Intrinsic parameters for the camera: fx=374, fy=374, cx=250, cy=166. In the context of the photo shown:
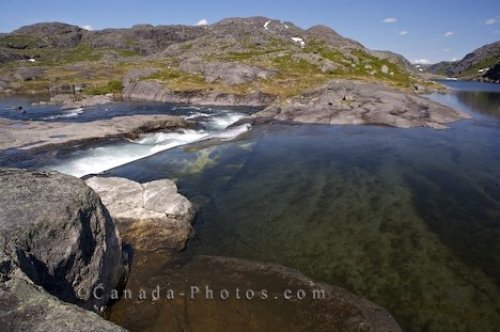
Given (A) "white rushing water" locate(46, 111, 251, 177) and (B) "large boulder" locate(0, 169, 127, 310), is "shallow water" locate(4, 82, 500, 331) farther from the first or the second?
(B) "large boulder" locate(0, 169, 127, 310)

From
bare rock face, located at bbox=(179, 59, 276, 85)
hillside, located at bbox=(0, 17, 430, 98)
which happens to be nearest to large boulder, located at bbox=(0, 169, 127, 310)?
hillside, located at bbox=(0, 17, 430, 98)

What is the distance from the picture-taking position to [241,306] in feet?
47.3

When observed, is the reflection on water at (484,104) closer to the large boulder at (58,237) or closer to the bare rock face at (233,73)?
the bare rock face at (233,73)

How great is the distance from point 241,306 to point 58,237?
23.1 feet

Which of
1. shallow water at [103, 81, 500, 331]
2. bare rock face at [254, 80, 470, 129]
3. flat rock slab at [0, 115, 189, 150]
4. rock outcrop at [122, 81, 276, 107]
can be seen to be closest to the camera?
shallow water at [103, 81, 500, 331]

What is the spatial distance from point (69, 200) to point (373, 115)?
49.7m

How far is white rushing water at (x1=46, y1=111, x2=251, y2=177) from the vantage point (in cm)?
3300

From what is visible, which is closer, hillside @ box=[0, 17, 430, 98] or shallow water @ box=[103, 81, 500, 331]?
shallow water @ box=[103, 81, 500, 331]

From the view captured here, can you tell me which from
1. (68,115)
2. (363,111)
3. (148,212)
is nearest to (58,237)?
(148,212)

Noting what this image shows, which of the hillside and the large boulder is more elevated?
the hillside

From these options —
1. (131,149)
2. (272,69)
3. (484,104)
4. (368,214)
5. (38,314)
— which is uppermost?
(272,69)

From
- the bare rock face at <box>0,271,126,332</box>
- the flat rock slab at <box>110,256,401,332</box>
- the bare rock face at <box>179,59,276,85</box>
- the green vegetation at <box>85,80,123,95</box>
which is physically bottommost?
the flat rock slab at <box>110,256,401,332</box>

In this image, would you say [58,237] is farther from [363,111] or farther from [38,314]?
[363,111]

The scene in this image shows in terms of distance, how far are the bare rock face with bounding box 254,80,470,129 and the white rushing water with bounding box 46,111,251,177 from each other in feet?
31.9
